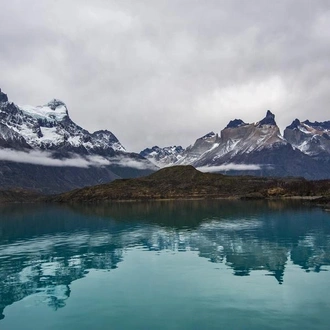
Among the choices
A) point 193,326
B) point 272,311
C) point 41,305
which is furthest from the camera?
point 41,305

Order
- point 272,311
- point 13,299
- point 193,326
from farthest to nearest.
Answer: point 13,299, point 272,311, point 193,326

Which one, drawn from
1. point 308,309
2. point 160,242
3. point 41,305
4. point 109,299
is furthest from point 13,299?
point 160,242

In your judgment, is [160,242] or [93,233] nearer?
[160,242]

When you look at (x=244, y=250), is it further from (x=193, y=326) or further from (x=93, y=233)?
(x=93, y=233)

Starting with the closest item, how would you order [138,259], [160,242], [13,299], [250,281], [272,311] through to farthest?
[272,311] → [13,299] → [250,281] → [138,259] → [160,242]

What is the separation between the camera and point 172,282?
2402 inches

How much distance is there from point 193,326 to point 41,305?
21.7 meters

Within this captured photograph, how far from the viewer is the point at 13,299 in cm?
5453

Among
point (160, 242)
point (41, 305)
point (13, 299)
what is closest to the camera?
point (41, 305)

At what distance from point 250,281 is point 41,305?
30790 millimetres

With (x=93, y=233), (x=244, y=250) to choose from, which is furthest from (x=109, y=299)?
(x=93, y=233)

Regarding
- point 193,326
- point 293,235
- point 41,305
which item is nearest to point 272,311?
point 193,326

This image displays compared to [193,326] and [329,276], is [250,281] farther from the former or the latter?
[193,326]

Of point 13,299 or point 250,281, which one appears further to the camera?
point 250,281
